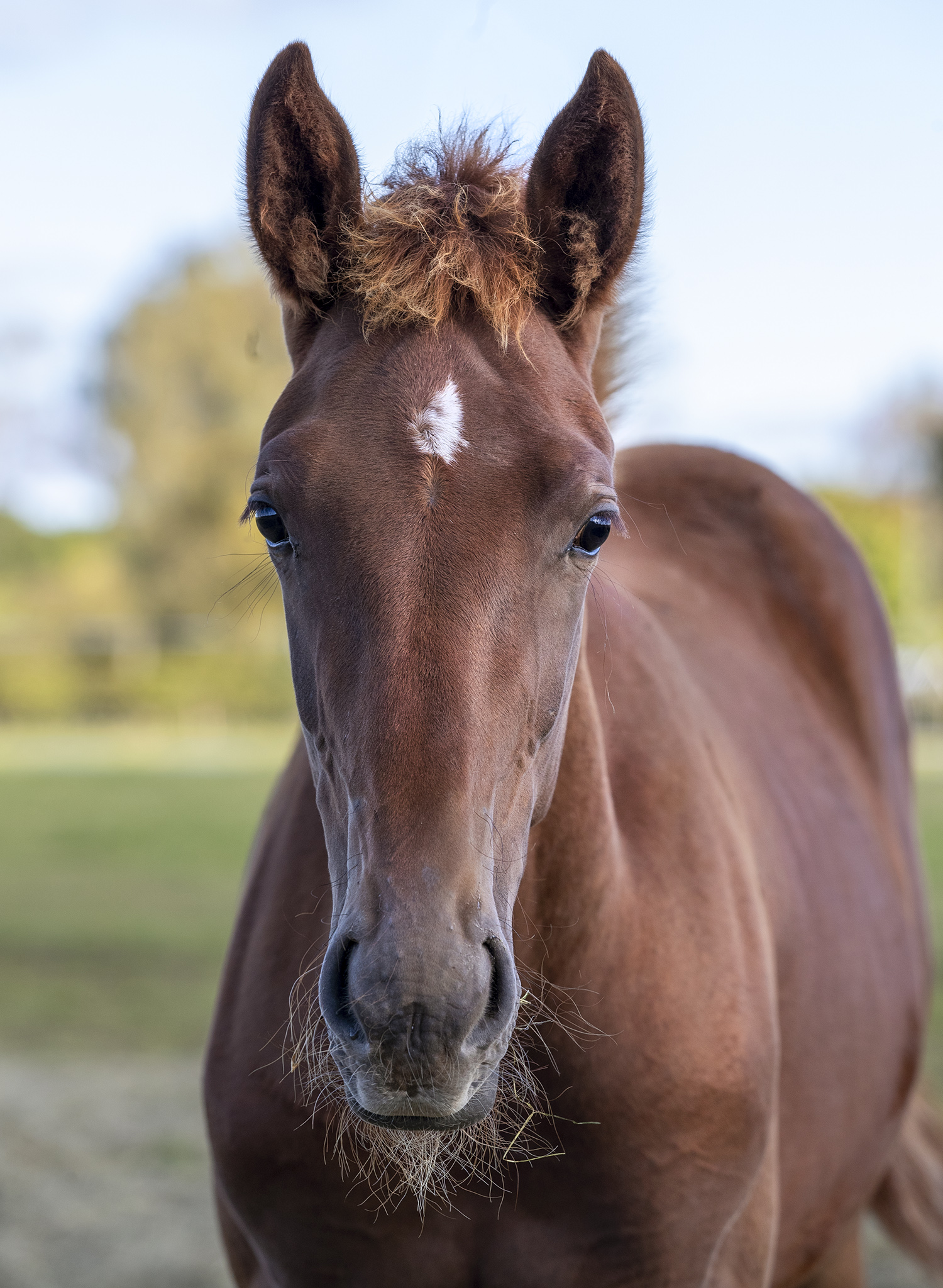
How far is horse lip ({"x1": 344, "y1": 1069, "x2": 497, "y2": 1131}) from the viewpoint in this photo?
136 centimetres

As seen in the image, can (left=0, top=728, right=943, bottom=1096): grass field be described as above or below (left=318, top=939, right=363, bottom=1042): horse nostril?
below

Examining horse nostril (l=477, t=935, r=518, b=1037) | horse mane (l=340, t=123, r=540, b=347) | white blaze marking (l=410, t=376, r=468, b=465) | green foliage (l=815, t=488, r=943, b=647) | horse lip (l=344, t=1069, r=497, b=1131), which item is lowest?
green foliage (l=815, t=488, r=943, b=647)

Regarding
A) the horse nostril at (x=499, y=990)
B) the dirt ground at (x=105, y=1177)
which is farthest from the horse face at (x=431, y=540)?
the dirt ground at (x=105, y=1177)

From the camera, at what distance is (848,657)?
3.24m

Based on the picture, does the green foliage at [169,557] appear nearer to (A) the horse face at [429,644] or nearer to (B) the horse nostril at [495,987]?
(A) the horse face at [429,644]

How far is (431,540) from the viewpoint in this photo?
146 cm

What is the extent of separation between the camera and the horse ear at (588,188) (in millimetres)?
1735

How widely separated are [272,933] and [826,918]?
1272 millimetres

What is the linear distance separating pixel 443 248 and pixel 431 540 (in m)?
0.46

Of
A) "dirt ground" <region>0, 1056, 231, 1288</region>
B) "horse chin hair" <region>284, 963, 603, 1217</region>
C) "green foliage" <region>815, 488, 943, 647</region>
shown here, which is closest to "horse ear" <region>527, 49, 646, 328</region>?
"horse chin hair" <region>284, 963, 603, 1217</region>

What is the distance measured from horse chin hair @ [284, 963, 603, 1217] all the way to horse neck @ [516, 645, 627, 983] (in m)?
0.06

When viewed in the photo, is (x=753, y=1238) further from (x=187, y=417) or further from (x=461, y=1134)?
(x=187, y=417)

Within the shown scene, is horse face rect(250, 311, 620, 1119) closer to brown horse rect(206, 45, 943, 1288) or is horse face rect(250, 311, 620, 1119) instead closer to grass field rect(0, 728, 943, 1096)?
brown horse rect(206, 45, 943, 1288)

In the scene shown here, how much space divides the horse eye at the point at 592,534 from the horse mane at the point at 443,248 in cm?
28
